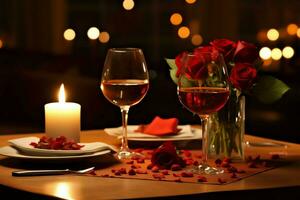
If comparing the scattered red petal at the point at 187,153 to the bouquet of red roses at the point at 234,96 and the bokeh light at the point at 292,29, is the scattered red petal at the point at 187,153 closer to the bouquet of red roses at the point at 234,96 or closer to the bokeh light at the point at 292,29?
the bouquet of red roses at the point at 234,96

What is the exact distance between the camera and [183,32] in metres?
6.09

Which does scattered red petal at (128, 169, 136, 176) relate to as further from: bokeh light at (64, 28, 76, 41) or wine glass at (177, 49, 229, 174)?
bokeh light at (64, 28, 76, 41)

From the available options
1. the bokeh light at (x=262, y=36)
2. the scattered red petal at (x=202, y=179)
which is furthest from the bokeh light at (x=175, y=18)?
the scattered red petal at (x=202, y=179)

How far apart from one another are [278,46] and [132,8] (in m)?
1.17

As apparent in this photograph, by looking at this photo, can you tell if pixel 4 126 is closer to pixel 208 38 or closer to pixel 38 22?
pixel 38 22

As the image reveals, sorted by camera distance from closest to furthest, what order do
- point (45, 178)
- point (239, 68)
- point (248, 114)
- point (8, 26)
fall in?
point (45, 178) < point (239, 68) < point (248, 114) < point (8, 26)

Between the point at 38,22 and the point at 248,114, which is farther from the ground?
the point at 38,22

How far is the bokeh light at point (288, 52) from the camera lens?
5.44m

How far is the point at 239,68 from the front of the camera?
174cm

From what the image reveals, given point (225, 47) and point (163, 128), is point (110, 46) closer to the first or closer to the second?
point (163, 128)

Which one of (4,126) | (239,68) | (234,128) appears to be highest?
(239,68)

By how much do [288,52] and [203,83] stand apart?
3.97m

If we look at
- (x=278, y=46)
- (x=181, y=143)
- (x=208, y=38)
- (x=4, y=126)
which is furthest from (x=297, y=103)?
(x=208, y=38)

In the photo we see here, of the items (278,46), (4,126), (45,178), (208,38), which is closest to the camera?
(45,178)
